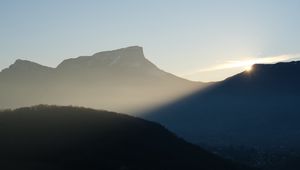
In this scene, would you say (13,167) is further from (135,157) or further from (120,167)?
(135,157)

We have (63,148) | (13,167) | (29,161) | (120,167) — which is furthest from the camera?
(63,148)

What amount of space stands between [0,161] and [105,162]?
36221 millimetres

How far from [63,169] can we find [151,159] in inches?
1837

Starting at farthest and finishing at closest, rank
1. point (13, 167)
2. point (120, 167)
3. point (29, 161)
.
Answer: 1. point (120, 167)
2. point (29, 161)
3. point (13, 167)

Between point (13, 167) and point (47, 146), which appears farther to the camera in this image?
point (47, 146)

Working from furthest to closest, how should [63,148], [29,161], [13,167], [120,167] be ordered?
[63,148] < [120,167] < [29,161] < [13,167]

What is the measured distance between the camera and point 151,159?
19988 cm

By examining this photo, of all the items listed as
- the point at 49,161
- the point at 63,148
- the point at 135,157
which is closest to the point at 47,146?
the point at 63,148

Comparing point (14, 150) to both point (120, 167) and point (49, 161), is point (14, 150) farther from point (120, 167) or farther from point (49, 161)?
point (120, 167)

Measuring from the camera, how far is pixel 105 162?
182 m

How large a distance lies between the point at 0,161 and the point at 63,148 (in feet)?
107

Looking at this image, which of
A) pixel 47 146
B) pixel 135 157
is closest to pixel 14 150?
pixel 47 146

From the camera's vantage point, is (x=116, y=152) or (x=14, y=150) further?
(x=116, y=152)

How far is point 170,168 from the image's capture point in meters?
192
